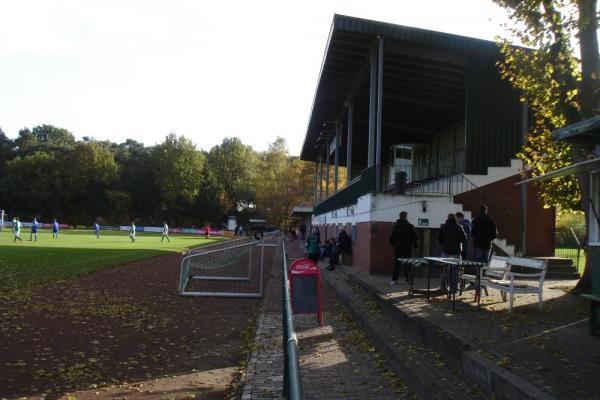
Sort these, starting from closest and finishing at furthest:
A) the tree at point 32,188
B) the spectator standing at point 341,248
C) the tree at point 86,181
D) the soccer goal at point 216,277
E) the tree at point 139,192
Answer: the soccer goal at point 216,277, the spectator standing at point 341,248, the tree at point 32,188, the tree at point 86,181, the tree at point 139,192

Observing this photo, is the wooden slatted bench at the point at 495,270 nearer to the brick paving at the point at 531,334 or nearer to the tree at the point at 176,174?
the brick paving at the point at 531,334

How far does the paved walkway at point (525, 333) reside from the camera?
4955 millimetres

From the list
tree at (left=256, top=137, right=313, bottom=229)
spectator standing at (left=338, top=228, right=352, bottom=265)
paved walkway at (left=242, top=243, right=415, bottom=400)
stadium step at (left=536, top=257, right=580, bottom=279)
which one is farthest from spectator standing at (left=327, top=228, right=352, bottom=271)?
tree at (left=256, top=137, right=313, bottom=229)

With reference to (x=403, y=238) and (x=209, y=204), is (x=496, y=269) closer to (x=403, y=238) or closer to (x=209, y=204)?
(x=403, y=238)

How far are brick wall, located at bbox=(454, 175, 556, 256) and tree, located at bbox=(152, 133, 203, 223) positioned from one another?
7867 cm

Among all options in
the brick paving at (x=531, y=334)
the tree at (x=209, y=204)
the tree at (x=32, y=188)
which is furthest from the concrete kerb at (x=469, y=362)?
the tree at (x=32, y=188)

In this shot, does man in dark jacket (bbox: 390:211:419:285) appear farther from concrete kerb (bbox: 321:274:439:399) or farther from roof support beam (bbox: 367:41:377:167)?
roof support beam (bbox: 367:41:377:167)

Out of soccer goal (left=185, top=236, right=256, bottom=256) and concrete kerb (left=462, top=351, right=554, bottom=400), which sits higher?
soccer goal (left=185, top=236, right=256, bottom=256)

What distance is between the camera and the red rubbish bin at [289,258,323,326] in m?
9.33

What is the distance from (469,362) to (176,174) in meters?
88.9

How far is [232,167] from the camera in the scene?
100 metres

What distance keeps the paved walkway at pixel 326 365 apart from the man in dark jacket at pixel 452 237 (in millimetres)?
2746

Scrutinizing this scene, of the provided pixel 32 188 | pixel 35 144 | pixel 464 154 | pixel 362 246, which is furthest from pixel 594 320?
pixel 35 144

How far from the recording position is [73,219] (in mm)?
90438
